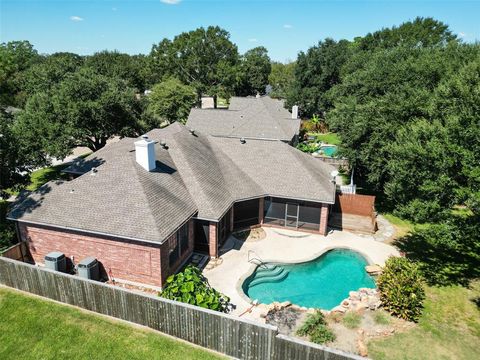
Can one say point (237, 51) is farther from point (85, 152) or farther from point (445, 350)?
point (445, 350)

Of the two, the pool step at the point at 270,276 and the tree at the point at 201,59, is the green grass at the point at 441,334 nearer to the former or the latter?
the pool step at the point at 270,276

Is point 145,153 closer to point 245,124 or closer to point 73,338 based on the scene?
point 73,338

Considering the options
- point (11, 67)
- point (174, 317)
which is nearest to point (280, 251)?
point (174, 317)

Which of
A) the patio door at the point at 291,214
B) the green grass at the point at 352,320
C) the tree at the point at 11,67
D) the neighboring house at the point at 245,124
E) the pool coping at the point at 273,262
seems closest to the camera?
the green grass at the point at 352,320

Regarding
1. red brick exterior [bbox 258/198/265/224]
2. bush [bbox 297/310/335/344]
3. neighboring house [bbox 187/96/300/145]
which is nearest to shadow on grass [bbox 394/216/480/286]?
bush [bbox 297/310/335/344]

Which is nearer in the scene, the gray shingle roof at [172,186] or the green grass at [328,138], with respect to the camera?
the gray shingle roof at [172,186]

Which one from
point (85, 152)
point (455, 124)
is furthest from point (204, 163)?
point (85, 152)

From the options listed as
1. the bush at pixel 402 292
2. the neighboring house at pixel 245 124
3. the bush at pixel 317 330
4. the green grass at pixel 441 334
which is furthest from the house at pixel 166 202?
the neighboring house at pixel 245 124
